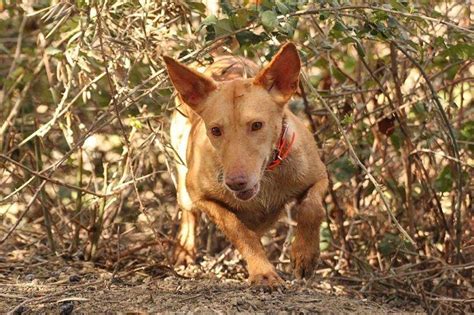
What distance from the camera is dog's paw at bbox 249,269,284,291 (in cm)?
523

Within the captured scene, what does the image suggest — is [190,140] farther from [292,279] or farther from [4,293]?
[4,293]

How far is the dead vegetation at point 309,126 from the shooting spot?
5.76 meters

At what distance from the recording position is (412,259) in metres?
6.86

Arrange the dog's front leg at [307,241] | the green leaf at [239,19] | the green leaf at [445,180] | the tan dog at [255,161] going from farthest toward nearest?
the green leaf at [445,180] < the green leaf at [239,19] < the dog's front leg at [307,241] < the tan dog at [255,161]

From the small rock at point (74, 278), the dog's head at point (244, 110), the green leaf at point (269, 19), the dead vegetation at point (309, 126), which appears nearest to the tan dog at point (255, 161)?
the dog's head at point (244, 110)

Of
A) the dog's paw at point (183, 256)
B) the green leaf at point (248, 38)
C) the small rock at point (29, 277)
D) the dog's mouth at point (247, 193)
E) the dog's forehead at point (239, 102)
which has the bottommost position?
the small rock at point (29, 277)

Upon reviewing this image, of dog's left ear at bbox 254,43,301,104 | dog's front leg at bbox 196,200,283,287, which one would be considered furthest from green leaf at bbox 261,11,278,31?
dog's front leg at bbox 196,200,283,287

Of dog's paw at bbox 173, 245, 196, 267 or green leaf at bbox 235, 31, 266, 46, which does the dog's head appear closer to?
green leaf at bbox 235, 31, 266, 46

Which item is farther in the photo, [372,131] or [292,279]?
[372,131]

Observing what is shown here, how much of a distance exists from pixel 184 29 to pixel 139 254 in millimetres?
1639

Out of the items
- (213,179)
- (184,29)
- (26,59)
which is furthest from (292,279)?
(26,59)

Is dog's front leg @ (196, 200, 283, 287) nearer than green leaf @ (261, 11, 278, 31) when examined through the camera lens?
No

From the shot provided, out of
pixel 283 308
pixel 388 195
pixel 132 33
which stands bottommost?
pixel 283 308

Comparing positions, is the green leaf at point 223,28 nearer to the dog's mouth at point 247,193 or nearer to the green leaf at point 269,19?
the green leaf at point 269,19
